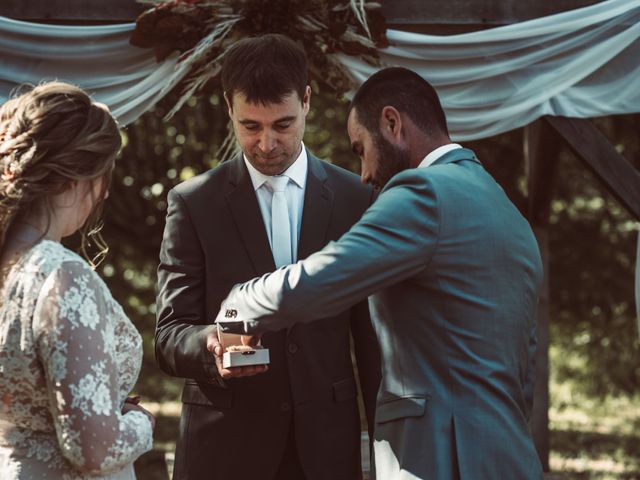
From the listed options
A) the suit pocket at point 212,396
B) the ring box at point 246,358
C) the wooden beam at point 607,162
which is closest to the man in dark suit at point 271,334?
the suit pocket at point 212,396

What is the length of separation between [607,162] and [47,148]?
363cm

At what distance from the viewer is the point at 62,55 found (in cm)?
485

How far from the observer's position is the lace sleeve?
6.79 feet

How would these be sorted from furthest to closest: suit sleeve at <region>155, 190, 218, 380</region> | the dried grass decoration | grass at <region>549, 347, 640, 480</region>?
grass at <region>549, 347, 640, 480</region>
the dried grass decoration
suit sleeve at <region>155, 190, 218, 380</region>

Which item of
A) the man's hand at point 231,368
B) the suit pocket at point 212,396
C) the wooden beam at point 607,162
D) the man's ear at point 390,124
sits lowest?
the suit pocket at point 212,396

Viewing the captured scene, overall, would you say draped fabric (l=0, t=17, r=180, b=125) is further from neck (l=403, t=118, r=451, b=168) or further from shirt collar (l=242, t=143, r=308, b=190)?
neck (l=403, t=118, r=451, b=168)

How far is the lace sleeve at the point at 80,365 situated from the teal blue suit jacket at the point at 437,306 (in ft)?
1.32

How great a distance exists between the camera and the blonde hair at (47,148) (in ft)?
7.11

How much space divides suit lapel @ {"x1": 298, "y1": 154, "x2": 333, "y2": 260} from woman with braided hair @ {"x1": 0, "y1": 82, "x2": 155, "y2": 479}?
0.79 metres

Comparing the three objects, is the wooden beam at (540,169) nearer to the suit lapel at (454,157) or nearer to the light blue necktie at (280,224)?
the light blue necktie at (280,224)

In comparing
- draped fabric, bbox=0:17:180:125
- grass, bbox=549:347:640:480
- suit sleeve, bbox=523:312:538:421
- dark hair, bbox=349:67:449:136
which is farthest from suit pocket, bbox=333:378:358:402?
grass, bbox=549:347:640:480

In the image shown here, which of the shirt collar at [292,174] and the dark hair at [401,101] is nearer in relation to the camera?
the dark hair at [401,101]

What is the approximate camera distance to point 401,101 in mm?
2590

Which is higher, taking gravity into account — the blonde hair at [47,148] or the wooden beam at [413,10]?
the wooden beam at [413,10]
